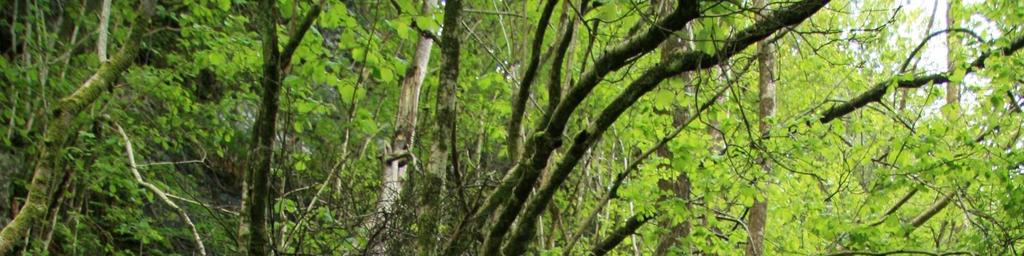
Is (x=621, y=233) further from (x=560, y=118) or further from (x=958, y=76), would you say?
(x=958, y=76)

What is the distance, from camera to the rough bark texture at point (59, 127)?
162 inches

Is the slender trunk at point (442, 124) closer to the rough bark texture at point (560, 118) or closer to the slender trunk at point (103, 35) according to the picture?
the rough bark texture at point (560, 118)

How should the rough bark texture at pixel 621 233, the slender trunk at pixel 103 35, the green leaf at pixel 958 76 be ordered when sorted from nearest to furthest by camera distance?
the slender trunk at pixel 103 35
the green leaf at pixel 958 76
the rough bark texture at pixel 621 233

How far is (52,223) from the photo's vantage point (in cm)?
555

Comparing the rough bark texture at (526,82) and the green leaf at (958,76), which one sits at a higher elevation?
the green leaf at (958,76)

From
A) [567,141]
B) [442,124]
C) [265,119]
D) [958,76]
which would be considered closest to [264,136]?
[265,119]

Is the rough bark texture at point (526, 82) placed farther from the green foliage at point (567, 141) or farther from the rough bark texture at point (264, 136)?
the rough bark texture at point (264, 136)

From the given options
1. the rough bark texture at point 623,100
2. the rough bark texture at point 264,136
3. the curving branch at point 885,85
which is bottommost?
the rough bark texture at point 264,136

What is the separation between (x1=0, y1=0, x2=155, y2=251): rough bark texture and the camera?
4125mm

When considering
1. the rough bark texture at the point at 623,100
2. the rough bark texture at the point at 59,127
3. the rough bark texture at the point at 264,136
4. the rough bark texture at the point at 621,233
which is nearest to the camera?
the rough bark texture at the point at 623,100

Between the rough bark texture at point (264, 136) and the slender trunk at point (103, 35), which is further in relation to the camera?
the slender trunk at point (103, 35)

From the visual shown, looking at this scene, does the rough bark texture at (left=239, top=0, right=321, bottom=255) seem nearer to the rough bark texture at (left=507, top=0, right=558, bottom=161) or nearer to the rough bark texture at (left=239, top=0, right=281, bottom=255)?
the rough bark texture at (left=239, top=0, right=281, bottom=255)

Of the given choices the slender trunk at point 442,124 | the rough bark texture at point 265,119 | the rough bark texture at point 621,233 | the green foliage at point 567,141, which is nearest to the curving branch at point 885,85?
the green foliage at point 567,141

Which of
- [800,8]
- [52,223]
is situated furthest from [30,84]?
[800,8]
